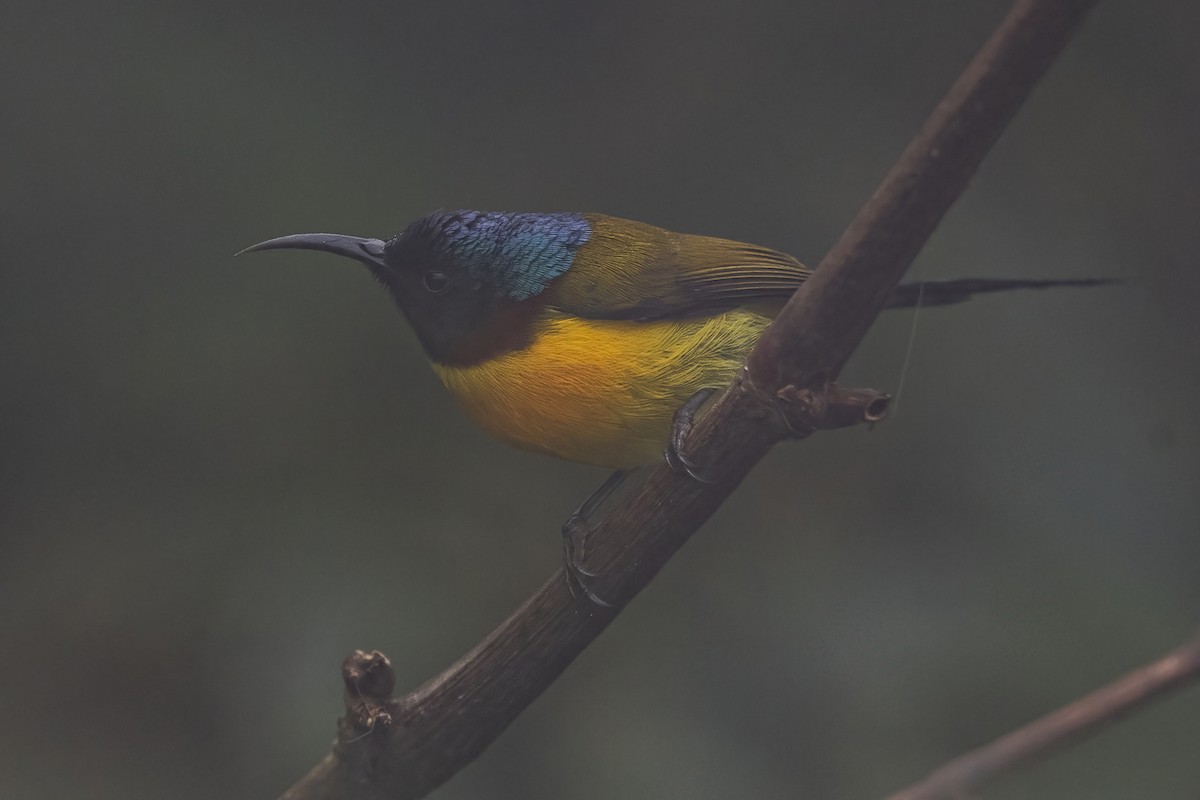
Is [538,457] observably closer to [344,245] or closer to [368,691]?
[344,245]

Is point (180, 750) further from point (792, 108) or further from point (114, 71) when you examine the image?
point (792, 108)

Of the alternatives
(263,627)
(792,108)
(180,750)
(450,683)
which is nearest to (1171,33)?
(792,108)

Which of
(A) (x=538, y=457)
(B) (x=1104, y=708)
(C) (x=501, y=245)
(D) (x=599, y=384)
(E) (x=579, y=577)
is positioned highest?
(B) (x=1104, y=708)

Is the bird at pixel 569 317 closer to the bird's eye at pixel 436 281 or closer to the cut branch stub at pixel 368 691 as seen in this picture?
the bird's eye at pixel 436 281

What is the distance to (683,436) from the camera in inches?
51.4

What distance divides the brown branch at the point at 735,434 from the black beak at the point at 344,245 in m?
0.53

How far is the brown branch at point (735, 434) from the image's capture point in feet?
2.89

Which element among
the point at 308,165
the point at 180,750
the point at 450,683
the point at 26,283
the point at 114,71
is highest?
the point at 114,71

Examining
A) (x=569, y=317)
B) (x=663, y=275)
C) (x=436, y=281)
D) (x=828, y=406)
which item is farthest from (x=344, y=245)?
(x=828, y=406)

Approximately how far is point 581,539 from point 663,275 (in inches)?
17.2

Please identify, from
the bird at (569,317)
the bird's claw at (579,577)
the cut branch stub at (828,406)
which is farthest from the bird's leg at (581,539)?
the cut branch stub at (828,406)

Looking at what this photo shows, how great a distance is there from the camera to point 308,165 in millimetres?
1887

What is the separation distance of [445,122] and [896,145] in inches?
29.0

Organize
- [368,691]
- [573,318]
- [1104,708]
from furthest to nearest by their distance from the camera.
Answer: [573,318]
[368,691]
[1104,708]
